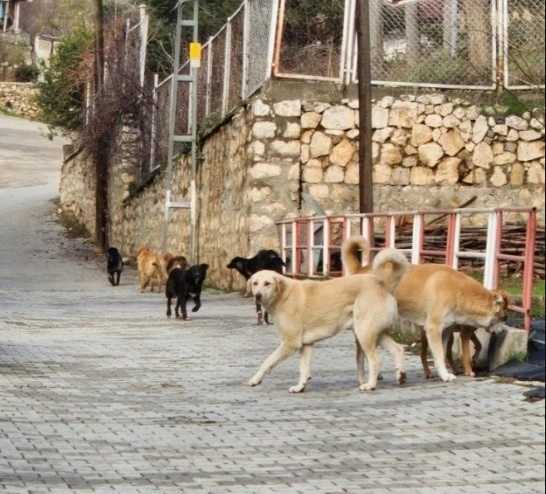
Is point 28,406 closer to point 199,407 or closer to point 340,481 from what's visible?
point 199,407

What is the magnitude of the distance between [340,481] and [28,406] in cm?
386

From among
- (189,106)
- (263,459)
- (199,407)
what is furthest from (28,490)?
(189,106)

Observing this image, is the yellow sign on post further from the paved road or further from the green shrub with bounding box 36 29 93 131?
the green shrub with bounding box 36 29 93 131

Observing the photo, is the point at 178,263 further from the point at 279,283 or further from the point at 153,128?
the point at 153,128

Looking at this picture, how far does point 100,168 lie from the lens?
4350 centimetres

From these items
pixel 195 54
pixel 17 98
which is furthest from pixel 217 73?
pixel 17 98

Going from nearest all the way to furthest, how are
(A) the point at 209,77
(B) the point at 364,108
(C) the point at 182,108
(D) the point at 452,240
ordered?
(D) the point at 452,240, (B) the point at 364,108, (A) the point at 209,77, (C) the point at 182,108

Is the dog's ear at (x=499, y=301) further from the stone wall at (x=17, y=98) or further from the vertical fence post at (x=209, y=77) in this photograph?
the stone wall at (x=17, y=98)

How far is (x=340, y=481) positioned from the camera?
28.7ft

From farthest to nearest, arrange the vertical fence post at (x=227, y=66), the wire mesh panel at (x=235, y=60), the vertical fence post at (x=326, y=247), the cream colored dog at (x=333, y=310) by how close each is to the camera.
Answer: the vertical fence post at (x=227, y=66), the wire mesh panel at (x=235, y=60), the vertical fence post at (x=326, y=247), the cream colored dog at (x=333, y=310)

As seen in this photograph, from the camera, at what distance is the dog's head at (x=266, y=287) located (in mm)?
12375

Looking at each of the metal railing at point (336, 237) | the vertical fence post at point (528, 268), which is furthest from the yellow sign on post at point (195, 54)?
the vertical fence post at point (528, 268)

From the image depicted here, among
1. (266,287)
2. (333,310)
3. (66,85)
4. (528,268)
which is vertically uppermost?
(66,85)

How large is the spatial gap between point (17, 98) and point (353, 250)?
71.6m
